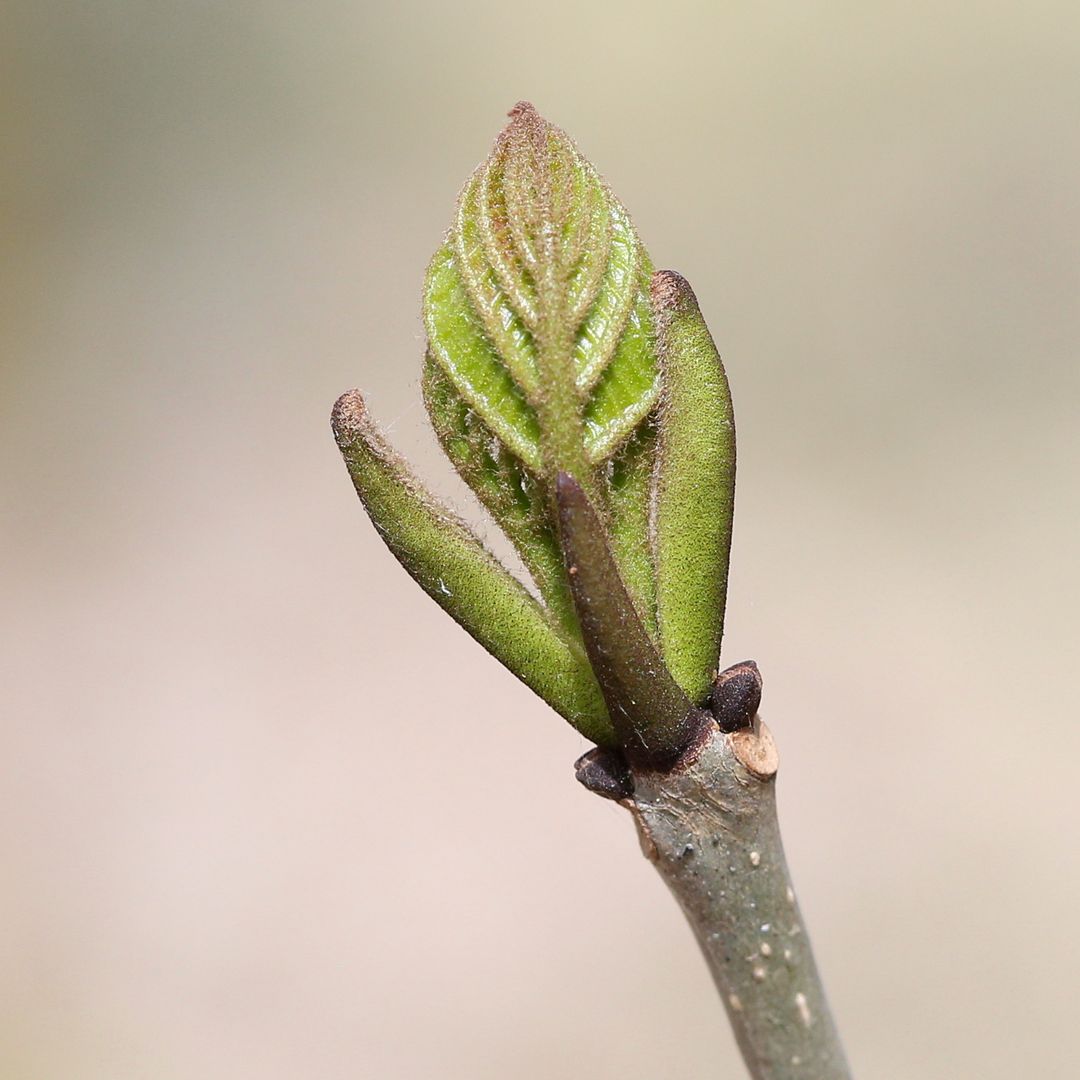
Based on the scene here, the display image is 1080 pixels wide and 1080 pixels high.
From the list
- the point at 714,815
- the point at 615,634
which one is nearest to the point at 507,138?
the point at 615,634

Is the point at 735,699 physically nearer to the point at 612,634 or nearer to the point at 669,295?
the point at 612,634

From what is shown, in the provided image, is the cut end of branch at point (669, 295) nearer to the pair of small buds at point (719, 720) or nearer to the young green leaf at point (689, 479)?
the young green leaf at point (689, 479)

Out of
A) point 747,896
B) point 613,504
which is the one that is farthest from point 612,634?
point 747,896

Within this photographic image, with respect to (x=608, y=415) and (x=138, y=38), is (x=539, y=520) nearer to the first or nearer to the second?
(x=608, y=415)

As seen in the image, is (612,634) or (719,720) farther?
(719,720)

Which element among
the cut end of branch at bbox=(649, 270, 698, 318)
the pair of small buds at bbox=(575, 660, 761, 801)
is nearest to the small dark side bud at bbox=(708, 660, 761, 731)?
the pair of small buds at bbox=(575, 660, 761, 801)

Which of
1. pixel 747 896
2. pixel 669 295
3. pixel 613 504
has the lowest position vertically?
pixel 747 896
